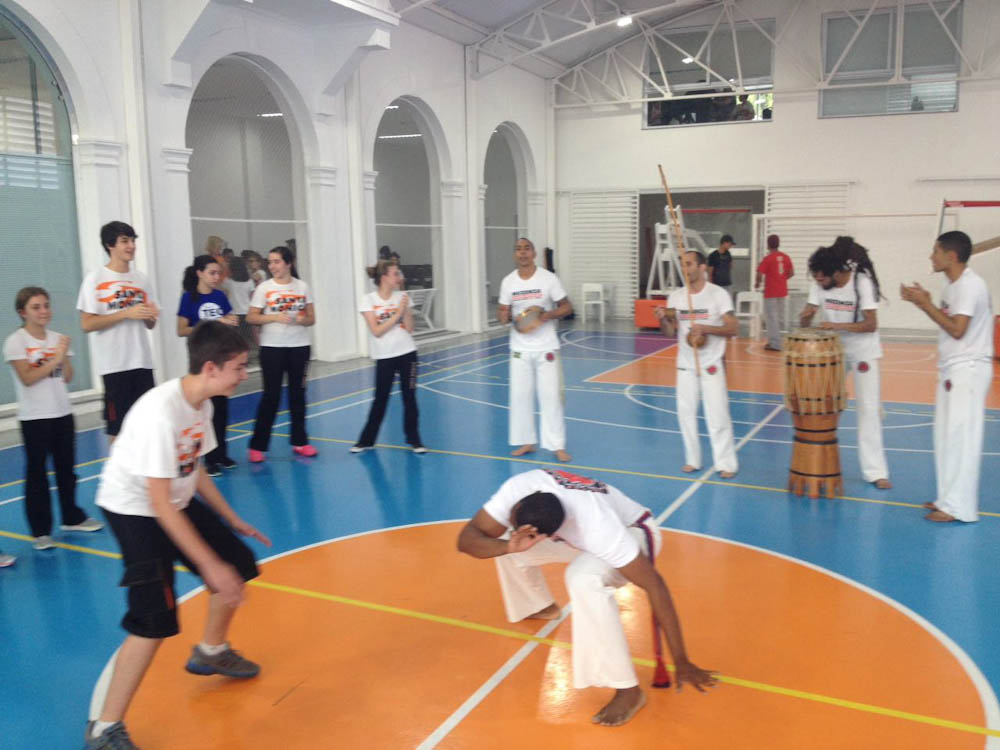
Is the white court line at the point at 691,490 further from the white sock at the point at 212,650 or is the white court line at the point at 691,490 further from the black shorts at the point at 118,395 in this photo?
the black shorts at the point at 118,395

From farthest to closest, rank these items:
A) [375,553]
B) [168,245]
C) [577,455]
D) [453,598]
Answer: [168,245], [577,455], [375,553], [453,598]

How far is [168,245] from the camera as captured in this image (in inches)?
445

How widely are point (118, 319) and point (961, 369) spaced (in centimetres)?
620

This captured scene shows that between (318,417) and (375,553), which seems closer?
(375,553)

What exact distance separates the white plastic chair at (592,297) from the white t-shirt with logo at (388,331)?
12903 mm

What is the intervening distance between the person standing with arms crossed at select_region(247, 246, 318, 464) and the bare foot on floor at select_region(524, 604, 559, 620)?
4205mm

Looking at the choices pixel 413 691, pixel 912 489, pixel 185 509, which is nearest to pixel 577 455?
pixel 912 489

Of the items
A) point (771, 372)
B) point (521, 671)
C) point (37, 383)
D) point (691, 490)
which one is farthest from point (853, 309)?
point (771, 372)

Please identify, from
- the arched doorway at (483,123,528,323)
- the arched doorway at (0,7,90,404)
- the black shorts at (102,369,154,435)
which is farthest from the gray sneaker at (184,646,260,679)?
the arched doorway at (483,123,528,323)

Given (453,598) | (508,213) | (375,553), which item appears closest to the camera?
(453,598)

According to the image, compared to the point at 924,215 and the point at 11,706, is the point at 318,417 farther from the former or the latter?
the point at 924,215

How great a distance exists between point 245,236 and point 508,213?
9.85 metres

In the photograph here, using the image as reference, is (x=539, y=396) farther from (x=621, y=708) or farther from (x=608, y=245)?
(x=608, y=245)

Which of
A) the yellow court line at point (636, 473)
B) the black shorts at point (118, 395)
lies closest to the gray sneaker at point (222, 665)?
the black shorts at point (118, 395)
